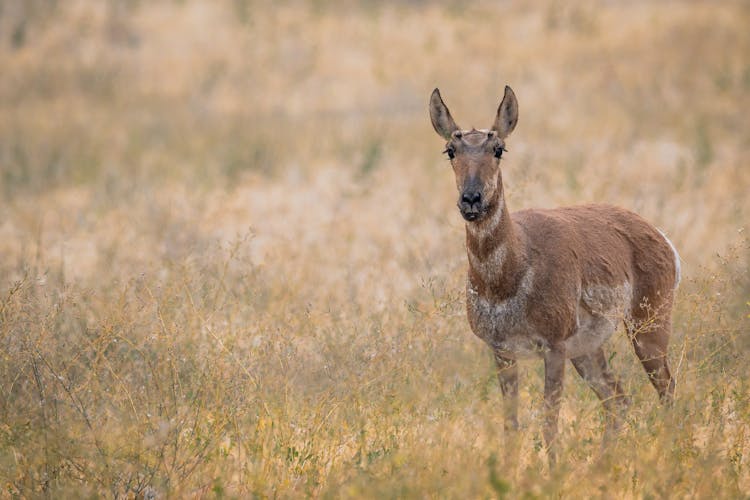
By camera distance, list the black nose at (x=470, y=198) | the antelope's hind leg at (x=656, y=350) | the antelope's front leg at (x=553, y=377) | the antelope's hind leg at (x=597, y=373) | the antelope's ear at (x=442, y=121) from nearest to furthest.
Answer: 1. the black nose at (x=470, y=198)
2. the antelope's front leg at (x=553, y=377)
3. the antelope's ear at (x=442, y=121)
4. the antelope's hind leg at (x=656, y=350)
5. the antelope's hind leg at (x=597, y=373)

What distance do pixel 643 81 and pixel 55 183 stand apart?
11892 mm

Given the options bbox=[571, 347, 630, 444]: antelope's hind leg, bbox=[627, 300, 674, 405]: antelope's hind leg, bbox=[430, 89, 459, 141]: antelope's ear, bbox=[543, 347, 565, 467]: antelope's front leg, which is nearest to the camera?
bbox=[543, 347, 565, 467]: antelope's front leg

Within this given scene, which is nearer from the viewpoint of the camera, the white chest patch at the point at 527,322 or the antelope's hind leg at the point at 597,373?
the white chest patch at the point at 527,322

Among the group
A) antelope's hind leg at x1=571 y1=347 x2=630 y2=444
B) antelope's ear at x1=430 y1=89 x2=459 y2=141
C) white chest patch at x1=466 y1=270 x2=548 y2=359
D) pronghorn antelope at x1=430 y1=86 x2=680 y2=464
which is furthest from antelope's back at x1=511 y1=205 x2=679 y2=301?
antelope's ear at x1=430 y1=89 x2=459 y2=141

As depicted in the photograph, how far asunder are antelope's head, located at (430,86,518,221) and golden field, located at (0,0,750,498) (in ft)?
1.91

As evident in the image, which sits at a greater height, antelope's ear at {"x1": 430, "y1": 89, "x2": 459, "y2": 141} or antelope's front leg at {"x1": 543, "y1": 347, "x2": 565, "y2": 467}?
antelope's ear at {"x1": 430, "y1": 89, "x2": 459, "y2": 141}

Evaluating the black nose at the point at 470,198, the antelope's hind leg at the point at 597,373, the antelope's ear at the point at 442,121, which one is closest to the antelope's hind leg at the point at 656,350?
the antelope's hind leg at the point at 597,373

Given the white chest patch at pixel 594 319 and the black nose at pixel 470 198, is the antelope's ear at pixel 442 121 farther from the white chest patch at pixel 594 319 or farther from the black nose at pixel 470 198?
the white chest patch at pixel 594 319

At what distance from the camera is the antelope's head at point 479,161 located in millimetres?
6023

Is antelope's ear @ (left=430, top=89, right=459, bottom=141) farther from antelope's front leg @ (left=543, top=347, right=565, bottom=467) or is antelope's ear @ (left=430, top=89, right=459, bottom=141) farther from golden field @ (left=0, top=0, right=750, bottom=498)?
antelope's front leg @ (left=543, top=347, right=565, bottom=467)

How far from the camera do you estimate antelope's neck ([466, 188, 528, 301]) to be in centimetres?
627

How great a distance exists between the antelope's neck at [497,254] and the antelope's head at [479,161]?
0.10 meters

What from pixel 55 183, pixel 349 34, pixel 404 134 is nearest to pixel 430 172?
pixel 404 134

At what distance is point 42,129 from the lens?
1977cm
